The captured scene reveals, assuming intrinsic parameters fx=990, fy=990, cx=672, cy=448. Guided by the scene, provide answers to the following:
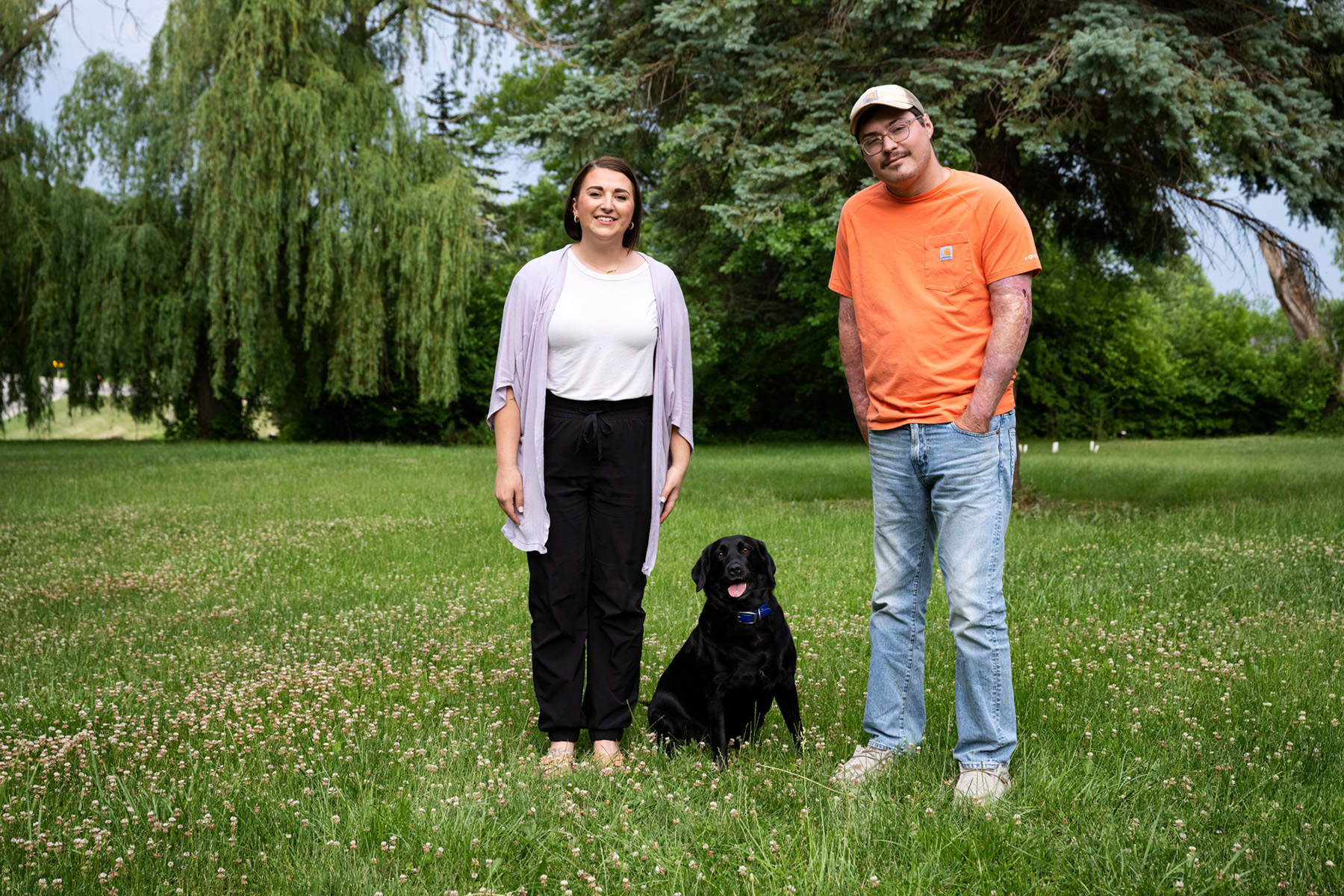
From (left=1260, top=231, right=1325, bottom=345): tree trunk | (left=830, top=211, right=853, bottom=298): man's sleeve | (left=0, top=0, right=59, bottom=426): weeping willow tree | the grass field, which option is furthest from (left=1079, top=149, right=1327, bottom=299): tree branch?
(left=0, top=0, right=59, bottom=426): weeping willow tree

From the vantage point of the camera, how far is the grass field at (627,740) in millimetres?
2713

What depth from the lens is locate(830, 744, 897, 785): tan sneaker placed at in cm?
326

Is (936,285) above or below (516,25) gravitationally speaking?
below

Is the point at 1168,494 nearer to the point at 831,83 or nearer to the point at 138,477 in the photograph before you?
the point at 831,83

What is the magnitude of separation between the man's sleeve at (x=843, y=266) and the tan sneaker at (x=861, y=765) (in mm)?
1601

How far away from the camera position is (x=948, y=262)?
3188 mm

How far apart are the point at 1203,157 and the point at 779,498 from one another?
590 centimetres

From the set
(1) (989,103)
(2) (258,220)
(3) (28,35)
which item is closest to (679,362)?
(1) (989,103)

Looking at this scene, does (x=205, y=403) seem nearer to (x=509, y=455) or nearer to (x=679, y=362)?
(x=509, y=455)

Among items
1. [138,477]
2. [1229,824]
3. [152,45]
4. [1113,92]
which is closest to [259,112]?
[152,45]

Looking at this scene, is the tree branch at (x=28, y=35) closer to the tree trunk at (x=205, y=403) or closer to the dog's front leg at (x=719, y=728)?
the tree trunk at (x=205, y=403)

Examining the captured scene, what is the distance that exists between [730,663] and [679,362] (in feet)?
3.74

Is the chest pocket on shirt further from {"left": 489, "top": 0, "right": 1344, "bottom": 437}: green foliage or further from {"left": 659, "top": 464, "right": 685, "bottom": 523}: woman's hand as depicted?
{"left": 489, "top": 0, "right": 1344, "bottom": 437}: green foliage

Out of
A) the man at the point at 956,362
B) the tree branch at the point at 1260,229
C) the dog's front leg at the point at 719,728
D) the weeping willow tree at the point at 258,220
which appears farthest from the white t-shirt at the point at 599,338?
the weeping willow tree at the point at 258,220
